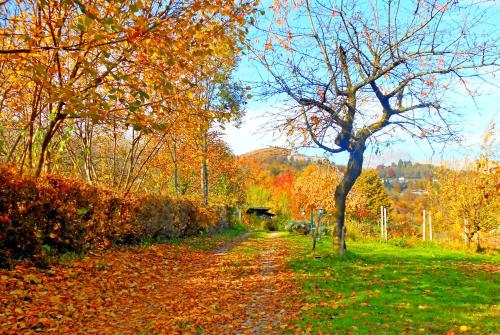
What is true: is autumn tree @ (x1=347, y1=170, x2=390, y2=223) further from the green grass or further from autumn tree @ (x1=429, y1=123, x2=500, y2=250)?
the green grass

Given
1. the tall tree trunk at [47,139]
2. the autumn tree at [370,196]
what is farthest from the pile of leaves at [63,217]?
the autumn tree at [370,196]

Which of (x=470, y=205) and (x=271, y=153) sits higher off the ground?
(x=271, y=153)

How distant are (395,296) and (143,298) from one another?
14.6ft

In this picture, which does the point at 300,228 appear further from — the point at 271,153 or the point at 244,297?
the point at 244,297

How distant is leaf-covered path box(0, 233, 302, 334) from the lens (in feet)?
17.0

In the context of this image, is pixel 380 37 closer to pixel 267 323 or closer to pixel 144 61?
pixel 144 61

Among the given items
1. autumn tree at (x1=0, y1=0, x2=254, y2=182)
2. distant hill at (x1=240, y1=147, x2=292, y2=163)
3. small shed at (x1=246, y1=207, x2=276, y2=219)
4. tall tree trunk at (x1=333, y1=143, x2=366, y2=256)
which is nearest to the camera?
autumn tree at (x1=0, y1=0, x2=254, y2=182)

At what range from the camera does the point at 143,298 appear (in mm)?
6887

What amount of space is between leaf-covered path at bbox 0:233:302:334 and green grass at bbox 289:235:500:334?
538 mm

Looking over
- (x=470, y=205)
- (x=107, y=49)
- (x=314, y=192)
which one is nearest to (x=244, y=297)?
(x=107, y=49)

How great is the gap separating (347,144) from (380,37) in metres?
2.95

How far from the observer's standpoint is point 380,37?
30.6 feet

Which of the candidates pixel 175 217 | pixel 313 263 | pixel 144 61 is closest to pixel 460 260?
pixel 313 263

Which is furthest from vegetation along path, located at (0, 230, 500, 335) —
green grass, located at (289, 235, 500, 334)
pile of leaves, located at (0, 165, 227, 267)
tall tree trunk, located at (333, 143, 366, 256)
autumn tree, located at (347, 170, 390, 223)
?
autumn tree, located at (347, 170, 390, 223)
